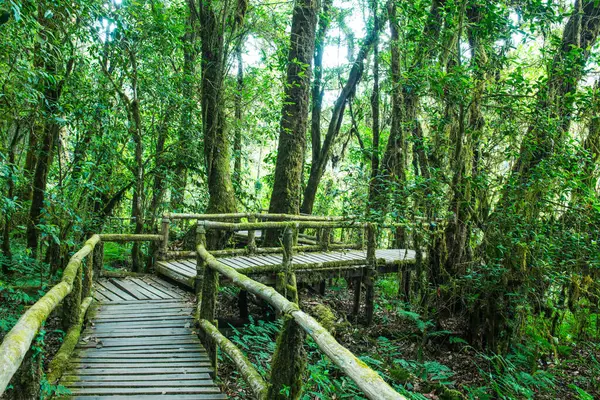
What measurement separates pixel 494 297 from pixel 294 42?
7.64m

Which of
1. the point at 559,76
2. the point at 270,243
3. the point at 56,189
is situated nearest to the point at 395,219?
the point at 559,76

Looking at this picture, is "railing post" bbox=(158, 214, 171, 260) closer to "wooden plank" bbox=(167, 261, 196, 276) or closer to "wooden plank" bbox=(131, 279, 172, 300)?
"wooden plank" bbox=(167, 261, 196, 276)

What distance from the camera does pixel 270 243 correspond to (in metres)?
11.0

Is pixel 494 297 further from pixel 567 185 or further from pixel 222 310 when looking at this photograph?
pixel 222 310

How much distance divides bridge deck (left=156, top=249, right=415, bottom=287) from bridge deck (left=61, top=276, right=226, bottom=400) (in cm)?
64

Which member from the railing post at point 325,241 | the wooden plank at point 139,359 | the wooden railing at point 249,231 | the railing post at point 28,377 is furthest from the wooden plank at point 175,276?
the railing post at point 28,377

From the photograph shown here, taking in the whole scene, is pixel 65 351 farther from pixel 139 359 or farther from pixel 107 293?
pixel 107 293

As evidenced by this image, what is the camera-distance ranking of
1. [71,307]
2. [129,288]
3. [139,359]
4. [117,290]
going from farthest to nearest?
1. [129,288]
2. [117,290]
3. [71,307]
4. [139,359]

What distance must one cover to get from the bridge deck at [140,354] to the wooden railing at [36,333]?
0.17m

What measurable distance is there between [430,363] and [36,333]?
6345 mm

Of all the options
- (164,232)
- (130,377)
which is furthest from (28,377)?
(164,232)

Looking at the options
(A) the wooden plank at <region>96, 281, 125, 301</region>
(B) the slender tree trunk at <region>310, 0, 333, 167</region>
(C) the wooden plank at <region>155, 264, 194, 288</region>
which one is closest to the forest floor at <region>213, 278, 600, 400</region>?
(C) the wooden plank at <region>155, 264, 194, 288</region>

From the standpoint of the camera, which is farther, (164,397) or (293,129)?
(293,129)

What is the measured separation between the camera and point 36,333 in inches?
116
